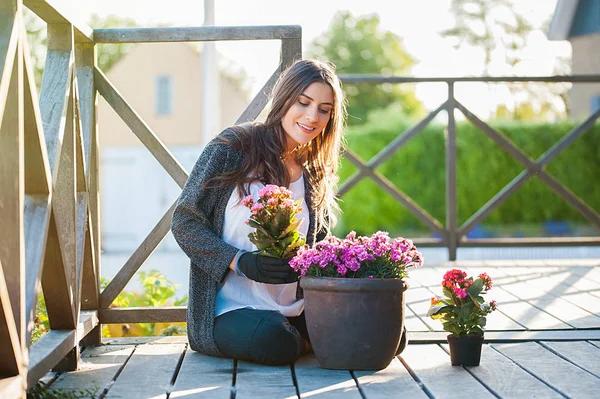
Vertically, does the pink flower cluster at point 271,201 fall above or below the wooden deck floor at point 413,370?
above

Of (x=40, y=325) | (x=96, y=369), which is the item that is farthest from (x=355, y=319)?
(x=40, y=325)

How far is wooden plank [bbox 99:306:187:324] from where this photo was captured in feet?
10.5

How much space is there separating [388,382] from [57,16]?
1412mm

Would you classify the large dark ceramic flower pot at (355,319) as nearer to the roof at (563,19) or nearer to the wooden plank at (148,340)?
the wooden plank at (148,340)

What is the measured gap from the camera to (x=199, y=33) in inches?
126

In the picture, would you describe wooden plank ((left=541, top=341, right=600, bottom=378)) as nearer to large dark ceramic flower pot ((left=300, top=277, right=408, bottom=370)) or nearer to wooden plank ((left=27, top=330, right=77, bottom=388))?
large dark ceramic flower pot ((left=300, top=277, right=408, bottom=370))

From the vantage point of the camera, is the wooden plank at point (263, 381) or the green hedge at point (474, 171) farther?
the green hedge at point (474, 171)

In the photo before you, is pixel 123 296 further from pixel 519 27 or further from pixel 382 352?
pixel 519 27

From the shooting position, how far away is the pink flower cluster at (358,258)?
8.36 feet

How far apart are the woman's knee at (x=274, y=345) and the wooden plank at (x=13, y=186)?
2.83 ft

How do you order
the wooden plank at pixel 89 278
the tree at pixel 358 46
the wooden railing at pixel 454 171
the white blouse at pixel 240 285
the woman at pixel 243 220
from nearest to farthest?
the woman at pixel 243 220
the white blouse at pixel 240 285
the wooden plank at pixel 89 278
the wooden railing at pixel 454 171
the tree at pixel 358 46

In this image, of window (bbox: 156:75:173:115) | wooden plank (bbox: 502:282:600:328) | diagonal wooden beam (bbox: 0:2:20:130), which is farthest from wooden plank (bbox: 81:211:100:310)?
window (bbox: 156:75:173:115)

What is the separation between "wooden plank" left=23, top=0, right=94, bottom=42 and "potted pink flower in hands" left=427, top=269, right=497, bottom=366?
53.9 inches

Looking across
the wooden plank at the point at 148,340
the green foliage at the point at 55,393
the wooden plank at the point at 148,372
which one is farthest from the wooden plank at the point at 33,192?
the wooden plank at the point at 148,340
